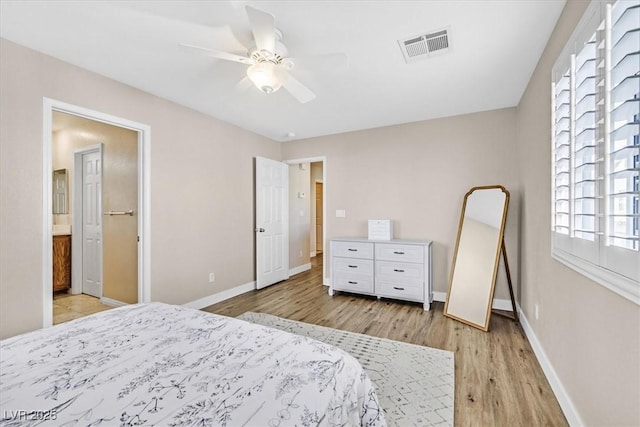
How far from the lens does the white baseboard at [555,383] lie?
153 cm

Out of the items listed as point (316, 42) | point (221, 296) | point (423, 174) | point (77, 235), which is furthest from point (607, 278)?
point (77, 235)

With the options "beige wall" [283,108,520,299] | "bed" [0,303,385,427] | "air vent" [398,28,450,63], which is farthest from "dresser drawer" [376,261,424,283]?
"bed" [0,303,385,427]

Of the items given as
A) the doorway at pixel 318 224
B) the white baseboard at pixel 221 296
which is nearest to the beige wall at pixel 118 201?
the white baseboard at pixel 221 296

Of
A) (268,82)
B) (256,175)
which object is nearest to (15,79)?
(268,82)

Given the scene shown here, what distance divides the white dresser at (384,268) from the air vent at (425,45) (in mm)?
2104

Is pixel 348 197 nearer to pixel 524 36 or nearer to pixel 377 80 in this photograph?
pixel 377 80

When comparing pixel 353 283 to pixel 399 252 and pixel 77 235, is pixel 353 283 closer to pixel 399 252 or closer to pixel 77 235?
pixel 399 252

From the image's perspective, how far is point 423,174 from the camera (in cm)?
386

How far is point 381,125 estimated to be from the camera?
13.4 feet

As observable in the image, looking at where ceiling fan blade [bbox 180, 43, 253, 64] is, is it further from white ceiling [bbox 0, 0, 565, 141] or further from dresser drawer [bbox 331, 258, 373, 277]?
dresser drawer [bbox 331, 258, 373, 277]

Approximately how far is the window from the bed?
1.14m

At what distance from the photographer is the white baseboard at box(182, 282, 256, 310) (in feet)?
11.3

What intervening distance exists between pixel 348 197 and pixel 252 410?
3.70 metres

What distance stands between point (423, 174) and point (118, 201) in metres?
3.99
